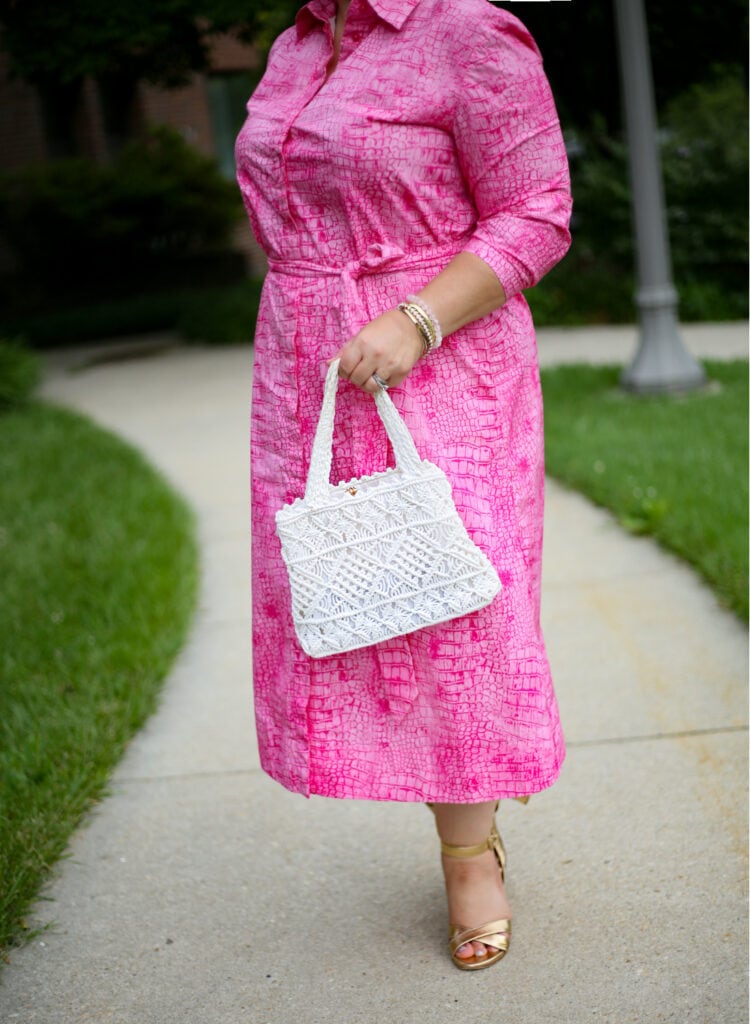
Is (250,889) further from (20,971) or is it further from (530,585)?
(530,585)

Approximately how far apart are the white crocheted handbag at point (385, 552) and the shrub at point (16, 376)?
300 inches

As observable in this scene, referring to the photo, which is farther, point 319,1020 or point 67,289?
point 67,289

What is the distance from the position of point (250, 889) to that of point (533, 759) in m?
0.87

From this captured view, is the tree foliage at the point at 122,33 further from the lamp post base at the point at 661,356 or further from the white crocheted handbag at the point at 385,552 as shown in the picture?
the white crocheted handbag at the point at 385,552

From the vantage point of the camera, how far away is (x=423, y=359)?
201 cm

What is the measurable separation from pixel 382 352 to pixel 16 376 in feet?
25.9

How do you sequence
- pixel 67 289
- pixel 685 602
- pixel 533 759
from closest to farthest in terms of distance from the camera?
pixel 533 759, pixel 685 602, pixel 67 289

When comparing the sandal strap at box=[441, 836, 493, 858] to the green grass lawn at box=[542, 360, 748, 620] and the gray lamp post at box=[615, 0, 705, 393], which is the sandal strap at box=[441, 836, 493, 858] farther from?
the gray lamp post at box=[615, 0, 705, 393]

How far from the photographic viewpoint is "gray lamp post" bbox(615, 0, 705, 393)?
6.64m

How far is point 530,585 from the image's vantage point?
213cm

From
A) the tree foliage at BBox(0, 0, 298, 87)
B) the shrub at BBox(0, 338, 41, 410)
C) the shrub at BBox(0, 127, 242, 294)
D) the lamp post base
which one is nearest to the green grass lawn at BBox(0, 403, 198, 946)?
the shrub at BBox(0, 338, 41, 410)

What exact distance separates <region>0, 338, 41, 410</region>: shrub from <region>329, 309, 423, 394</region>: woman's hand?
301 inches

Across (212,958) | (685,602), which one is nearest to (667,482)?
(685,602)

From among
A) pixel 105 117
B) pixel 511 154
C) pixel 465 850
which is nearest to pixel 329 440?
pixel 511 154
